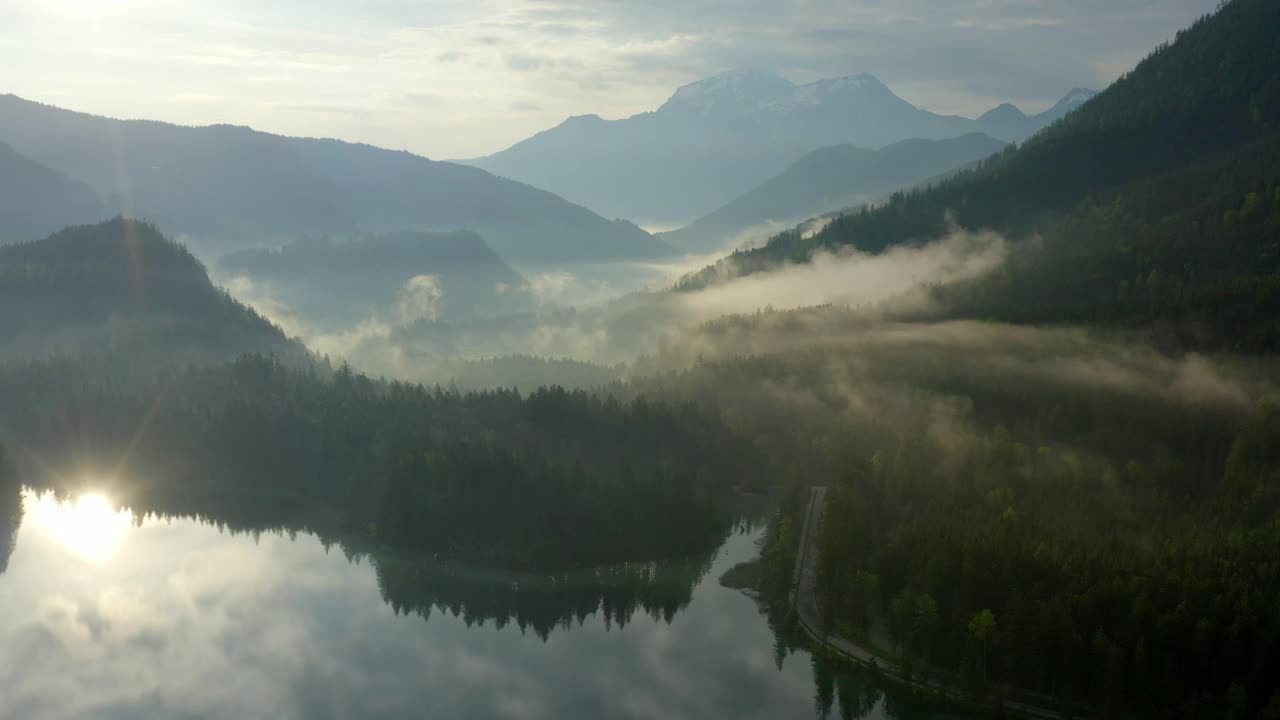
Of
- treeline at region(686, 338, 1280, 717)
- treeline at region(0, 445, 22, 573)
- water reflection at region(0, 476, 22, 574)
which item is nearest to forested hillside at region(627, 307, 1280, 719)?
treeline at region(686, 338, 1280, 717)

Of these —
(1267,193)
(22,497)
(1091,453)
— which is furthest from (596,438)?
(1267,193)

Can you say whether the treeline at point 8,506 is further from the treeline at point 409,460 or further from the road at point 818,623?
the road at point 818,623

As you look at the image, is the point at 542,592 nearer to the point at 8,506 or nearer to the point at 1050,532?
the point at 1050,532

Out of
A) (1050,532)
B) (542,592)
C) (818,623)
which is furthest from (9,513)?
(1050,532)

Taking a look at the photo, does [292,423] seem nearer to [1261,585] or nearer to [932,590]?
[932,590]

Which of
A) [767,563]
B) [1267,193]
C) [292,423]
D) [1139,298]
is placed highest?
[1267,193]

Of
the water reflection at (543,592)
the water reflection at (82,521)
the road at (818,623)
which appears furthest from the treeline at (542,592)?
the water reflection at (82,521)
